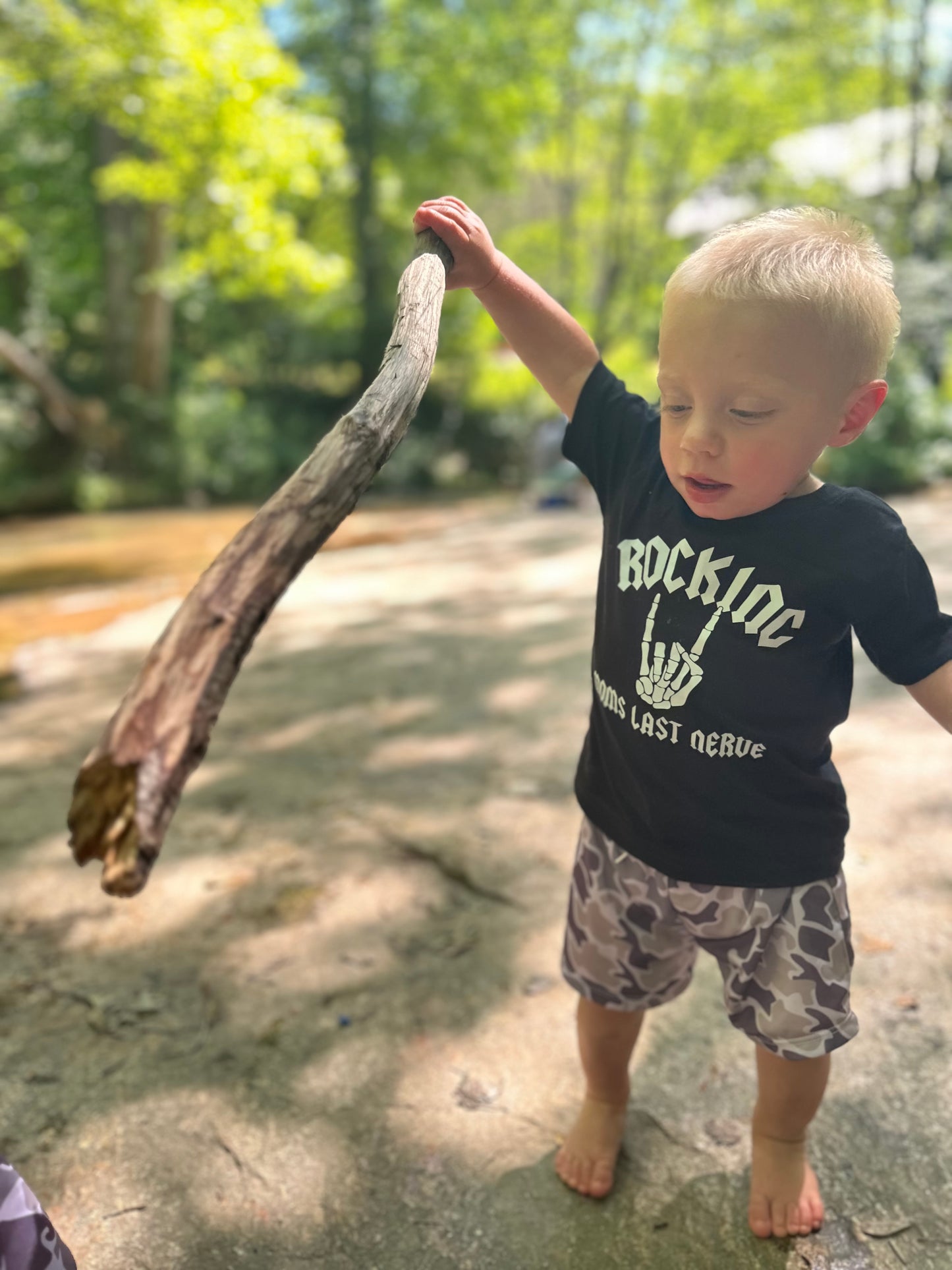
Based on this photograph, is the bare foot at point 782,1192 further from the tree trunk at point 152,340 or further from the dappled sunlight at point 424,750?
the tree trunk at point 152,340

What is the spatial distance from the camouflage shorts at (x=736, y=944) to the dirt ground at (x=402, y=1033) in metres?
0.30

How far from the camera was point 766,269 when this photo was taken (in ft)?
3.70

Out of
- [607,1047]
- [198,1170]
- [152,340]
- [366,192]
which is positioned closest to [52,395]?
[152,340]

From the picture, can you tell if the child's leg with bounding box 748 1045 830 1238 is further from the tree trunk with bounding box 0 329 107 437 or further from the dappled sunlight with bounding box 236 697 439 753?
the tree trunk with bounding box 0 329 107 437

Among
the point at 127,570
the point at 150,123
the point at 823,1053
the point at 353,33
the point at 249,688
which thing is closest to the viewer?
the point at 823,1053

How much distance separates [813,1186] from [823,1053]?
25 centimetres

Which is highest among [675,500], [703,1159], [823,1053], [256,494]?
[675,500]

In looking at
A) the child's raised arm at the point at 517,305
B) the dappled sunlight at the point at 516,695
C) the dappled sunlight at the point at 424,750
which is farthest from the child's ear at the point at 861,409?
the dappled sunlight at the point at 516,695

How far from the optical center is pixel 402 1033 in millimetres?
1771

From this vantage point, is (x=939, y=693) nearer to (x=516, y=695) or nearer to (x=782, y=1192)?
(x=782, y=1192)

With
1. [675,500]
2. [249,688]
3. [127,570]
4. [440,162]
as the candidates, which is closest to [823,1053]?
[675,500]

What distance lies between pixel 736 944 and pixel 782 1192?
0.37 meters

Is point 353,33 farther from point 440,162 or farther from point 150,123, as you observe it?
point 150,123

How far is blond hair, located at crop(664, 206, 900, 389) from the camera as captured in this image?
44.2 inches
